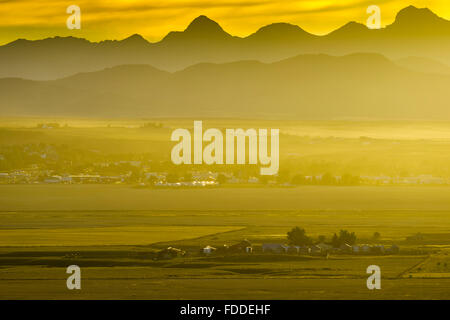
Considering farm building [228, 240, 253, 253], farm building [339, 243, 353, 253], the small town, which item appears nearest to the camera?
farm building [228, 240, 253, 253]

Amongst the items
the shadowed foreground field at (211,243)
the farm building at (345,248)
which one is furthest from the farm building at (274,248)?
the farm building at (345,248)

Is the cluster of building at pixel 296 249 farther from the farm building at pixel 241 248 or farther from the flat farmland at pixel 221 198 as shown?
the flat farmland at pixel 221 198

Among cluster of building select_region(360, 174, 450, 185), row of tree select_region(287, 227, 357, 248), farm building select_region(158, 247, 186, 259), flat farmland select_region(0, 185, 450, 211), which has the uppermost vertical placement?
cluster of building select_region(360, 174, 450, 185)

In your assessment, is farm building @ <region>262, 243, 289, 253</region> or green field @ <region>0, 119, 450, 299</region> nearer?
green field @ <region>0, 119, 450, 299</region>

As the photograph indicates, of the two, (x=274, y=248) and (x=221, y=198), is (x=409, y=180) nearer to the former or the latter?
(x=221, y=198)

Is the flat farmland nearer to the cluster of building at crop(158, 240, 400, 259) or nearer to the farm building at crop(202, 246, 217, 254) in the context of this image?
the cluster of building at crop(158, 240, 400, 259)

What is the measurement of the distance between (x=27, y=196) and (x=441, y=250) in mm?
48195

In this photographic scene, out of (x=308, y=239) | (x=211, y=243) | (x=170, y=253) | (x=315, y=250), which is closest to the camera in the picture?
(x=170, y=253)

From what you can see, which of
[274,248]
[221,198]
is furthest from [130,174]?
[274,248]

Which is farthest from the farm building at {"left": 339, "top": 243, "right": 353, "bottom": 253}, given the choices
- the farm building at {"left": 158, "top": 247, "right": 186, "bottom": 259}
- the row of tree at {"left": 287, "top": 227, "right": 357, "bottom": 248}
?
the farm building at {"left": 158, "top": 247, "right": 186, "bottom": 259}

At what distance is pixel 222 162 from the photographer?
136250 millimetres

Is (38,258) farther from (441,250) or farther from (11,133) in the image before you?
(11,133)
